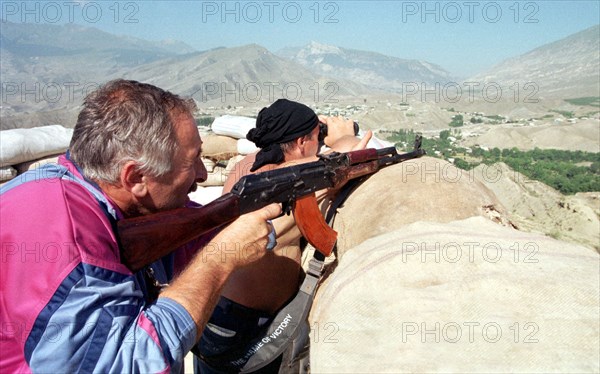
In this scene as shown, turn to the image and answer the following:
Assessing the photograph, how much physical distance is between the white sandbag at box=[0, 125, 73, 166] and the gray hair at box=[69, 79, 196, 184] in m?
5.62

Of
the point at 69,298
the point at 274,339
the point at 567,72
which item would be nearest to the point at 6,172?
the point at 274,339

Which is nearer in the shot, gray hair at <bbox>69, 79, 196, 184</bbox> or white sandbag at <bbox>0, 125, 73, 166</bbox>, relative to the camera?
gray hair at <bbox>69, 79, 196, 184</bbox>

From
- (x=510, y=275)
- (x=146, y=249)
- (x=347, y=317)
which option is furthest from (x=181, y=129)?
(x=510, y=275)

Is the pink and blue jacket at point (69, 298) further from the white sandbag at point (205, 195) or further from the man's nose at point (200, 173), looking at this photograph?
the white sandbag at point (205, 195)

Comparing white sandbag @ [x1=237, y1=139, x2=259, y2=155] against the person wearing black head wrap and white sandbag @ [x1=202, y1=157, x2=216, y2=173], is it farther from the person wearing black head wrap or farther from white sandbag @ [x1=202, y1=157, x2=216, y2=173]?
the person wearing black head wrap

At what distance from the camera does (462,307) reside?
1.74m

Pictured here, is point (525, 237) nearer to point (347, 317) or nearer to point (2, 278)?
point (347, 317)

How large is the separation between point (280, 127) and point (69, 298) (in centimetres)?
232

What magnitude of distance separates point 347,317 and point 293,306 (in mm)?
663

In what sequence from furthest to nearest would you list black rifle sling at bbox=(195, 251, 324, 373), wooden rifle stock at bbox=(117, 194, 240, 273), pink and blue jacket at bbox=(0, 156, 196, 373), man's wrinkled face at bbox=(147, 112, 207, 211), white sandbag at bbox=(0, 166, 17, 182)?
white sandbag at bbox=(0, 166, 17, 182) → black rifle sling at bbox=(195, 251, 324, 373) → man's wrinkled face at bbox=(147, 112, 207, 211) → wooden rifle stock at bbox=(117, 194, 240, 273) → pink and blue jacket at bbox=(0, 156, 196, 373)

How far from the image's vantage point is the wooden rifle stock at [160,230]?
135 centimetres

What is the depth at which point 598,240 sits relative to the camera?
3.94 m

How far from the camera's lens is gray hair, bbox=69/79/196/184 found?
1.39 meters

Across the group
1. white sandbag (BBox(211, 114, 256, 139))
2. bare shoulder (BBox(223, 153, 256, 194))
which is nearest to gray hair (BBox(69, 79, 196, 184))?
bare shoulder (BBox(223, 153, 256, 194))
